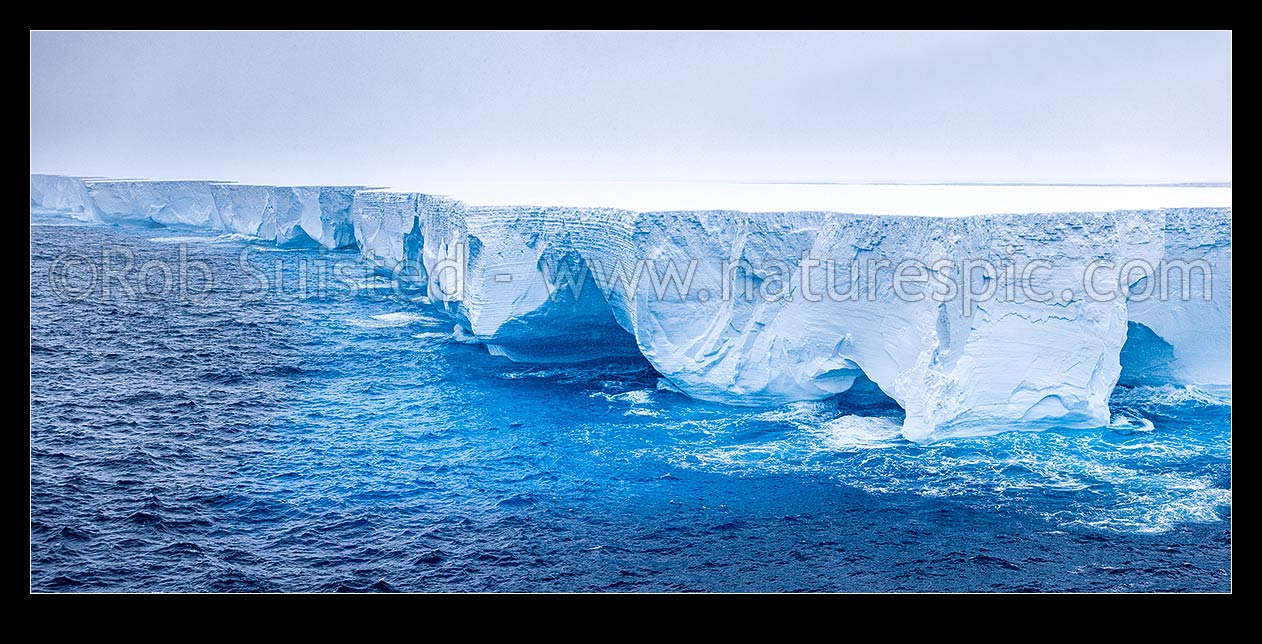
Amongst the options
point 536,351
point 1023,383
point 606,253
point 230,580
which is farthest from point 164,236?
point 1023,383

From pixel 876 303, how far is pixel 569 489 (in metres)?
3.05

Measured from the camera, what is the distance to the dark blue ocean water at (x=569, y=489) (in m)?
5.53

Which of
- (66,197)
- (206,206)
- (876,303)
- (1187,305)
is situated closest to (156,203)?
(206,206)

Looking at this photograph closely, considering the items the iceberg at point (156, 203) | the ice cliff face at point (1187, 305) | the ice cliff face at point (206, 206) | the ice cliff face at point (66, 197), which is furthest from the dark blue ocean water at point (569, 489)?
the ice cliff face at point (66, 197)

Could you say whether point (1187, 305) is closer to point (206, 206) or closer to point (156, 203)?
point (206, 206)

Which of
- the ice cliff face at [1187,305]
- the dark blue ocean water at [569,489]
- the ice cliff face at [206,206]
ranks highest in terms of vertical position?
the ice cliff face at [206,206]

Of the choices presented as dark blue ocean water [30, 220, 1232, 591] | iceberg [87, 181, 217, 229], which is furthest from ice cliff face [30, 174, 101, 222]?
dark blue ocean water [30, 220, 1232, 591]

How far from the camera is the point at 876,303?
774 centimetres

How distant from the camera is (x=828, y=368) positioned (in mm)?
8125

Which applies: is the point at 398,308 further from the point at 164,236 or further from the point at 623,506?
the point at 164,236

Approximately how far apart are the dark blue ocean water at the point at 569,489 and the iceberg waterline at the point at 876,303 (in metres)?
0.34

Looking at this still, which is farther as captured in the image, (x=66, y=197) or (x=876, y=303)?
(x=66, y=197)

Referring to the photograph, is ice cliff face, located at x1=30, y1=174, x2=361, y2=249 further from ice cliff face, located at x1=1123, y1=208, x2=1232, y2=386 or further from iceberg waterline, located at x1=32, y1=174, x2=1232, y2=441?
ice cliff face, located at x1=1123, y1=208, x2=1232, y2=386

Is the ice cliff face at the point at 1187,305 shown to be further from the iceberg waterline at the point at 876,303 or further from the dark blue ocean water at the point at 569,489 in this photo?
the dark blue ocean water at the point at 569,489
